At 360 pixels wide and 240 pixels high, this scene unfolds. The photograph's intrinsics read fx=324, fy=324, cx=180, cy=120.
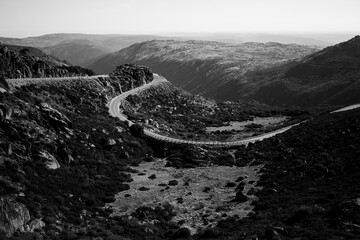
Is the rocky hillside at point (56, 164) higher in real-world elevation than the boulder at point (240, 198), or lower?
higher

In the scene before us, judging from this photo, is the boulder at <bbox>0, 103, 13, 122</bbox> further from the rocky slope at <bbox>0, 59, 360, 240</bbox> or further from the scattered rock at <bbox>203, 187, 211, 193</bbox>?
the scattered rock at <bbox>203, 187, 211, 193</bbox>

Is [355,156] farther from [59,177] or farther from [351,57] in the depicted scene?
[351,57]

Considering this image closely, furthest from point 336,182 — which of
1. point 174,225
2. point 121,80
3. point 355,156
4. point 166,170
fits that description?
point 121,80

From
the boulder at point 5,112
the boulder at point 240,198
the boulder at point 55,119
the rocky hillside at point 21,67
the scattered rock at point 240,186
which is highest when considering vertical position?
the rocky hillside at point 21,67

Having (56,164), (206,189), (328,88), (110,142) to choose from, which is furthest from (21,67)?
(328,88)

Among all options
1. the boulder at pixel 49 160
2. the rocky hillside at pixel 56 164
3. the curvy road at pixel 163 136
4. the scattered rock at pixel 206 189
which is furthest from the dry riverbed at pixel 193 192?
the curvy road at pixel 163 136

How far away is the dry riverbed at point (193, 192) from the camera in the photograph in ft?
120

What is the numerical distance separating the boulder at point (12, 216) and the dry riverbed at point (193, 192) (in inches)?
450

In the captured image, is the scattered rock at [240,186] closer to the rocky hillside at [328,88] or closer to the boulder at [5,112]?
the boulder at [5,112]

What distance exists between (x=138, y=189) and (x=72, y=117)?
22743 millimetres

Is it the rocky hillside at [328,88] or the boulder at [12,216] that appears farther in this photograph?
the rocky hillside at [328,88]

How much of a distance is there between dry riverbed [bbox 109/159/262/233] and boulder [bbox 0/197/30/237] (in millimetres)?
11437

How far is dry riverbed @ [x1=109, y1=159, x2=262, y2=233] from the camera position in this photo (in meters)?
36.6

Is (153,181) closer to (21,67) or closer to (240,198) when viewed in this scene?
(240,198)
